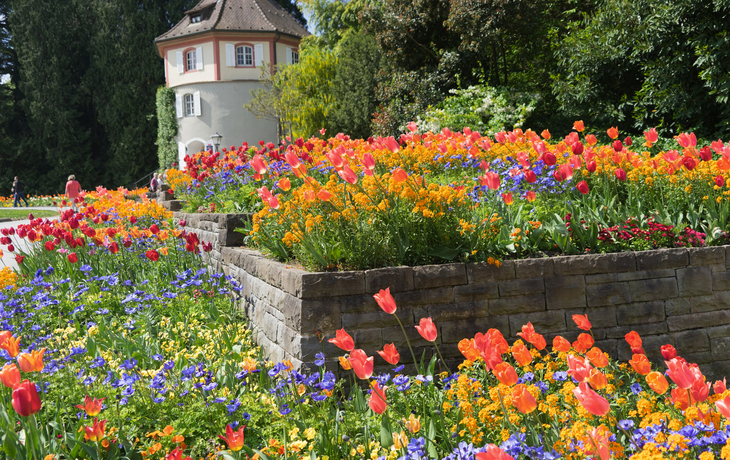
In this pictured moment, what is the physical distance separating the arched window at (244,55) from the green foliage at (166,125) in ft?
14.2

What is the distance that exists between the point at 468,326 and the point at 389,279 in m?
0.63

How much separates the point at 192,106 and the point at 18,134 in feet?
38.0

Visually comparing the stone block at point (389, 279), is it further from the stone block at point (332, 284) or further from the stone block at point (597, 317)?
the stone block at point (597, 317)

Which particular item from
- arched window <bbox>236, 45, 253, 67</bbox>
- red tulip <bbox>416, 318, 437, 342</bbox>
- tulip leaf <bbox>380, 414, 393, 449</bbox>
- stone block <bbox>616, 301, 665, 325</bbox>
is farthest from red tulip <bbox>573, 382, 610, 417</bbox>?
arched window <bbox>236, 45, 253, 67</bbox>

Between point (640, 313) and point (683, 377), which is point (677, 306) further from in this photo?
point (683, 377)

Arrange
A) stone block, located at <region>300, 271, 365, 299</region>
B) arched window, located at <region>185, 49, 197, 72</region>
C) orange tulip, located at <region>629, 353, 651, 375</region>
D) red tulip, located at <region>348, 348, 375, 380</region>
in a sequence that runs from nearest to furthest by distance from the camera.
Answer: orange tulip, located at <region>629, 353, 651, 375</region>
red tulip, located at <region>348, 348, 375, 380</region>
stone block, located at <region>300, 271, 365, 299</region>
arched window, located at <region>185, 49, 197, 72</region>

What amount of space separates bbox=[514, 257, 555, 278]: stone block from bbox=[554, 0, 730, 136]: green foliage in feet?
25.6

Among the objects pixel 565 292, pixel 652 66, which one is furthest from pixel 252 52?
pixel 565 292

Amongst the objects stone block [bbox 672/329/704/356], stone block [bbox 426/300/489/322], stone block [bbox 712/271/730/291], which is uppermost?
stone block [bbox 712/271/730/291]

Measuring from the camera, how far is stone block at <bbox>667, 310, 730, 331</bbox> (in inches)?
147

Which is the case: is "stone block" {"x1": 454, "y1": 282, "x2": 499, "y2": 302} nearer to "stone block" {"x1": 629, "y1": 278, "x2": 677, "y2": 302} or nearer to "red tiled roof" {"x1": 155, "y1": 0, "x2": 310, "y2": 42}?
"stone block" {"x1": 629, "y1": 278, "x2": 677, "y2": 302}

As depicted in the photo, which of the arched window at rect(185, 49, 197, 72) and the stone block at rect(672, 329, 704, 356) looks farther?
the arched window at rect(185, 49, 197, 72)

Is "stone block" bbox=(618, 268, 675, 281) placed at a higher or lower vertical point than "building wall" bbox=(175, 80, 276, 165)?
lower

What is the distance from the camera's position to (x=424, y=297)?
341 cm
